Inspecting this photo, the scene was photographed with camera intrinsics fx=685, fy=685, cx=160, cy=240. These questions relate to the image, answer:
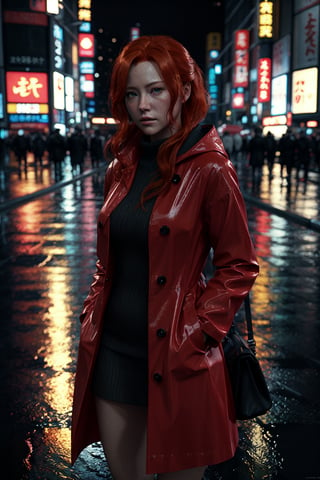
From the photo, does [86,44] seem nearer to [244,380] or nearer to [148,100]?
[148,100]

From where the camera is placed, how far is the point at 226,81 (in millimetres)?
113000

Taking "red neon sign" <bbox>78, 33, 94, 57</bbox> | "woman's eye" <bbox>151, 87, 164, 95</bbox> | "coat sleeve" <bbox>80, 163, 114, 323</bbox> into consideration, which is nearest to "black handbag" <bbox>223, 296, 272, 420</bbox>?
"coat sleeve" <bbox>80, 163, 114, 323</bbox>

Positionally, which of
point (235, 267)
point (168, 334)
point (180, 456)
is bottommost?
point (180, 456)

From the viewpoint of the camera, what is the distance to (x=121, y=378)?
8.23 feet

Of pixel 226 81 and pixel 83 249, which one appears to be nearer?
pixel 83 249

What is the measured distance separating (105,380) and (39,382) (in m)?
3.09

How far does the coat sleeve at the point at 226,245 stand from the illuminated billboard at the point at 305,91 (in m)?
50.2

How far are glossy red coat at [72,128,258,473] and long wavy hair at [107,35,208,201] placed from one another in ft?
0.19

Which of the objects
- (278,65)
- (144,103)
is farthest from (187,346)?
(278,65)

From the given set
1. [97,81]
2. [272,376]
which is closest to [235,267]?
[272,376]

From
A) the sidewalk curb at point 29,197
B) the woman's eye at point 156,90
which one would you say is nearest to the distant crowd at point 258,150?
the sidewalk curb at point 29,197

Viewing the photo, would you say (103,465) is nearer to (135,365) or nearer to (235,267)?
(135,365)

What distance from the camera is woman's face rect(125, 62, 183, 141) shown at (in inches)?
96.0

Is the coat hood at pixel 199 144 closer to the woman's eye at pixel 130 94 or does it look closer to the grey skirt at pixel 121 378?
the woman's eye at pixel 130 94
